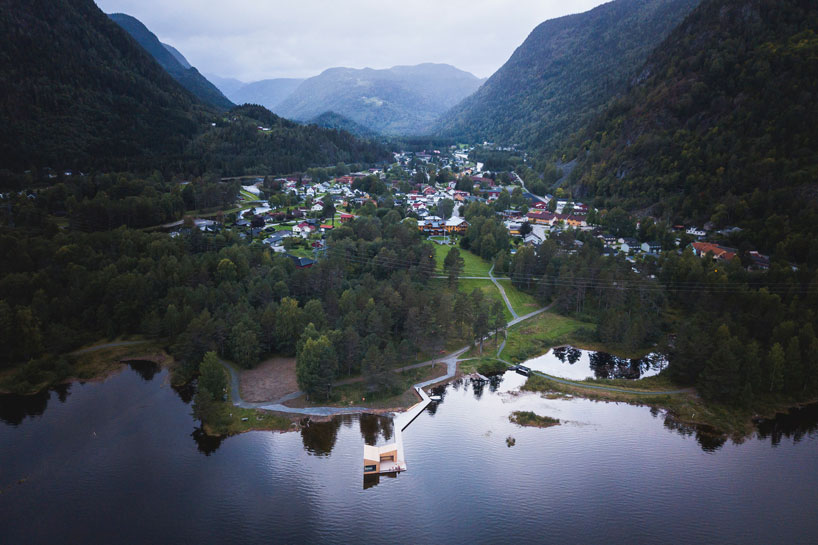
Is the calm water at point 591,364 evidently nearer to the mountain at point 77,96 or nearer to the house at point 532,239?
the house at point 532,239

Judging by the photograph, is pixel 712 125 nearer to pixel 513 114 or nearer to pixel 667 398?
pixel 667 398

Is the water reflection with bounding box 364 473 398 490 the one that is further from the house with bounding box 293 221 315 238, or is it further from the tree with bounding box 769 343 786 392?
the house with bounding box 293 221 315 238

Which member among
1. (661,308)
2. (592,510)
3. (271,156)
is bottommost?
A: (592,510)


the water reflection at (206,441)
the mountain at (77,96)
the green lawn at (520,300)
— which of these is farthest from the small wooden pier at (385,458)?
the mountain at (77,96)

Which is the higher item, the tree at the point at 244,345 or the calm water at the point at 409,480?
the tree at the point at 244,345

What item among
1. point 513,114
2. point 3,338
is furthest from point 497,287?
point 513,114

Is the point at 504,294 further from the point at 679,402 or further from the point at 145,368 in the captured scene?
the point at 145,368

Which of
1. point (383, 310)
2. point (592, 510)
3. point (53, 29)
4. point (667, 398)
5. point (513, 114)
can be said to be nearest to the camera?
point (592, 510)
